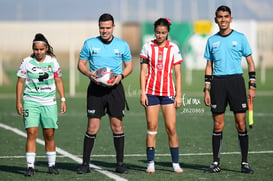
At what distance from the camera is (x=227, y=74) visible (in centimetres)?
1001

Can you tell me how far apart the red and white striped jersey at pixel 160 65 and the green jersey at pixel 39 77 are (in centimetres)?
130

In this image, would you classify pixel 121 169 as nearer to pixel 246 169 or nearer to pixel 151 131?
pixel 151 131

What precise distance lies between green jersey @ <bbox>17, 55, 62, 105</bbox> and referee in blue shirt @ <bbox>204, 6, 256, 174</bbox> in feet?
7.20

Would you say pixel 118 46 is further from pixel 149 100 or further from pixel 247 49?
pixel 247 49

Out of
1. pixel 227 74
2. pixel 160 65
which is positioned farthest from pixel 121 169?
pixel 227 74

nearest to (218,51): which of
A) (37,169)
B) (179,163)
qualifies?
(179,163)

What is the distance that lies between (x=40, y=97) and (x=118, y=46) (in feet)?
4.25

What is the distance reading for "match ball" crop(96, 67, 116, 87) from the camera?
9.80m

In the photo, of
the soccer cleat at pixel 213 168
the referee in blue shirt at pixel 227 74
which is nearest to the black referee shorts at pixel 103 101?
the referee in blue shirt at pixel 227 74

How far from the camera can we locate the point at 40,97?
390 inches

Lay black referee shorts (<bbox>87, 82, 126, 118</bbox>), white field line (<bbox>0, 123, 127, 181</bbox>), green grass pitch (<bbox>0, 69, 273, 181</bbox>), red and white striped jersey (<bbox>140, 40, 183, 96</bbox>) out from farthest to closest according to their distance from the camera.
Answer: black referee shorts (<bbox>87, 82, 126, 118</bbox>) < red and white striped jersey (<bbox>140, 40, 183, 96</bbox>) < green grass pitch (<bbox>0, 69, 273, 181</bbox>) < white field line (<bbox>0, 123, 127, 181</bbox>)

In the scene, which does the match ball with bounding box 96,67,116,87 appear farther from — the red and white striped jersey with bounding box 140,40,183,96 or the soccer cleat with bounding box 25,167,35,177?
the soccer cleat with bounding box 25,167,35,177

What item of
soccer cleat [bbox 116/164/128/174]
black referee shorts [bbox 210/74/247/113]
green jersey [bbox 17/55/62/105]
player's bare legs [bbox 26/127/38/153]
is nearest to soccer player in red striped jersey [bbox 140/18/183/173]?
soccer cleat [bbox 116/164/128/174]

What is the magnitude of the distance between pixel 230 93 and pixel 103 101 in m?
1.78
